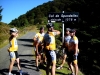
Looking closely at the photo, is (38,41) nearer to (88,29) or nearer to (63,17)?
(63,17)

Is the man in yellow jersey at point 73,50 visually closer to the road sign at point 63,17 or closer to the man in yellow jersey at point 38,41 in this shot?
the man in yellow jersey at point 38,41

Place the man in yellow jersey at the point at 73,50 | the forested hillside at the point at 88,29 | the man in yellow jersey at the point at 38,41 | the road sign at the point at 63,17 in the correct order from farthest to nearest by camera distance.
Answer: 1. the forested hillside at the point at 88,29
2. the road sign at the point at 63,17
3. the man in yellow jersey at the point at 38,41
4. the man in yellow jersey at the point at 73,50

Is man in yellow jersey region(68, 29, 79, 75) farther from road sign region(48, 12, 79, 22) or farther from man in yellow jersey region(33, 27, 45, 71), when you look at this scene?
road sign region(48, 12, 79, 22)

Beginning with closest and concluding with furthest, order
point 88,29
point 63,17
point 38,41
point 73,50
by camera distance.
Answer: point 73,50 → point 38,41 → point 63,17 → point 88,29

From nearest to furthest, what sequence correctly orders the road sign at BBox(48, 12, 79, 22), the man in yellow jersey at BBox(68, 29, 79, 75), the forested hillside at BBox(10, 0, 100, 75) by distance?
1. the man in yellow jersey at BBox(68, 29, 79, 75)
2. the road sign at BBox(48, 12, 79, 22)
3. the forested hillside at BBox(10, 0, 100, 75)

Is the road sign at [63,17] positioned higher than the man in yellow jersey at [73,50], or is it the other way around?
the road sign at [63,17]

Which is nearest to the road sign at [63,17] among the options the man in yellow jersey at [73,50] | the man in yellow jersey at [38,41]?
the man in yellow jersey at [38,41]

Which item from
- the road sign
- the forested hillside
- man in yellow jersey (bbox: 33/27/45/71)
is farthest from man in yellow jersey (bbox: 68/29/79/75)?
the forested hillside

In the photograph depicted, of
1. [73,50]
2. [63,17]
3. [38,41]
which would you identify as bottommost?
[73,50]

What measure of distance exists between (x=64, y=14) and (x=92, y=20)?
17.8 meters

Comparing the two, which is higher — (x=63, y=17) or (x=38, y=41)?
(x=63, y=17)

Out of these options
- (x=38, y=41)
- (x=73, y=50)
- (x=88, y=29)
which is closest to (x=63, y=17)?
(x=38, y=41)

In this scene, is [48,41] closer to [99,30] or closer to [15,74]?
[15,74]

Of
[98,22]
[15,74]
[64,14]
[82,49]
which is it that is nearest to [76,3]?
[98,22]
